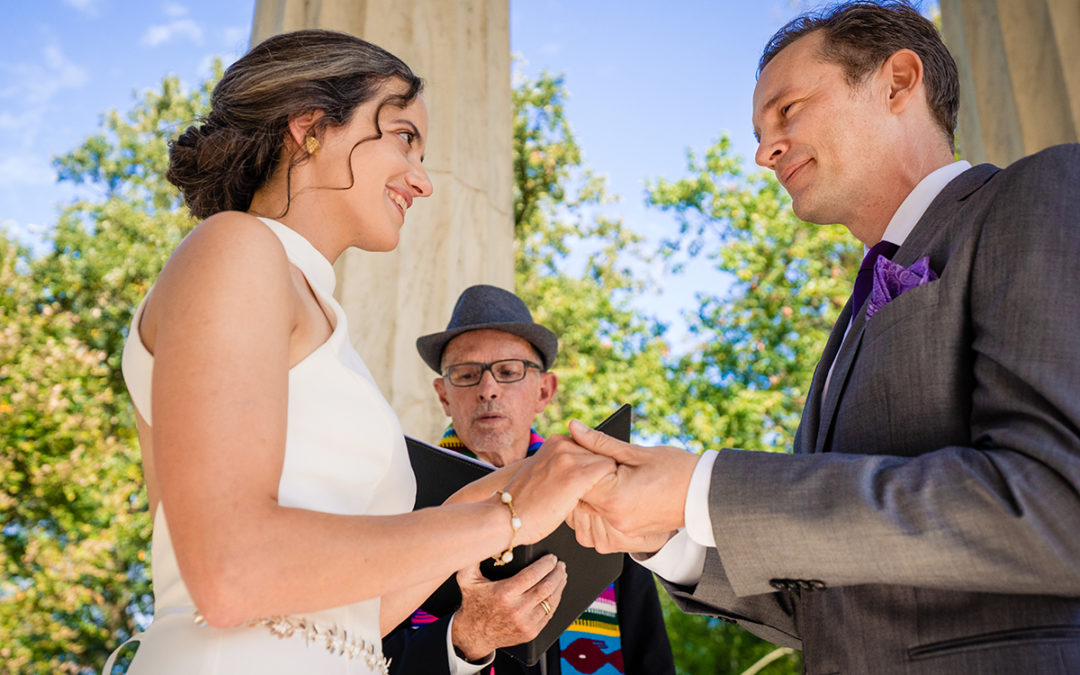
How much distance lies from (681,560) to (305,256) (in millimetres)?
1863

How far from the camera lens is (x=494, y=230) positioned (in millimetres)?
6938

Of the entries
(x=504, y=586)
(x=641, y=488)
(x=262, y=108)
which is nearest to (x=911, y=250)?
(x=641, y=488)

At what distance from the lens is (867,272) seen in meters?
3.33

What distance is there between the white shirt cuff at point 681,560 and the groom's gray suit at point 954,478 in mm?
619

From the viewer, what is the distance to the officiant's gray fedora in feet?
19.1

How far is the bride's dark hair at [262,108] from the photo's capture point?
330cm

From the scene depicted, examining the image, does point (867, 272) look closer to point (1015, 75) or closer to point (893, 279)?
point (893, 279)

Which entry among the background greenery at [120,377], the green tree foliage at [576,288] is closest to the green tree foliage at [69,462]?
the background greenery at [120,377]

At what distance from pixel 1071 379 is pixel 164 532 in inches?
101

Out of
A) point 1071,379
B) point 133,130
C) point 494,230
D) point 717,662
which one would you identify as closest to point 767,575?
point 1071,379

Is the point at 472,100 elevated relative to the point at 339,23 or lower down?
lower down

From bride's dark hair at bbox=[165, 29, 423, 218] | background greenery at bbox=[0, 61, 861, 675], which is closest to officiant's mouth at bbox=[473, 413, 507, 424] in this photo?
bride's dark hair at bbox=[165, 29, 423, 218]

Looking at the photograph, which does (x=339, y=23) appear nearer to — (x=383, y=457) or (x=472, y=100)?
(x=472, y=100)

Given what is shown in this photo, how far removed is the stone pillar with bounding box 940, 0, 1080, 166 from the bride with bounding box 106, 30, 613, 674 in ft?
15.8
